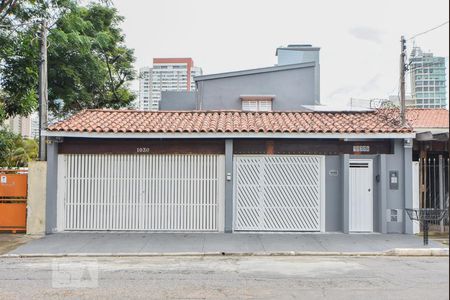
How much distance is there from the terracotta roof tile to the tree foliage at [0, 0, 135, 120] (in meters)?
2.58

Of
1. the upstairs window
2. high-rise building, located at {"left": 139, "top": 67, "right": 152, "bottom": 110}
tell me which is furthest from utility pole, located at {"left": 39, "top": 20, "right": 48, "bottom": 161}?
high-rise building, located at {"left": 139, "top": 67, "right": 152, "bottom": 110}

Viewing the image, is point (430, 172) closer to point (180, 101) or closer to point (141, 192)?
point (141, 192)

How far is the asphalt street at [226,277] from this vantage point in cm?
659

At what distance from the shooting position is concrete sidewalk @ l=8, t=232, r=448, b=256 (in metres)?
10.4

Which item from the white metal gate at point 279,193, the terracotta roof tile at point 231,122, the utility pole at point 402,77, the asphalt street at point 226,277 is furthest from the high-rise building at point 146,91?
the asphalt street at point 226,277

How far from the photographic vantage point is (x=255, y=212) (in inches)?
517

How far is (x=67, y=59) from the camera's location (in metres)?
20.5

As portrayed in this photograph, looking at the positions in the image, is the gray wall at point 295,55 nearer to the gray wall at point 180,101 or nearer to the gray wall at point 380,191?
the gray wall at point 180,101

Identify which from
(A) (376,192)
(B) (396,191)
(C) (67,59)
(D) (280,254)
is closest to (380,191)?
(A) (376,192)

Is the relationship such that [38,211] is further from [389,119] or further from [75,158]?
[389,119]

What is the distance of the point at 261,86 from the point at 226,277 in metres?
15.8

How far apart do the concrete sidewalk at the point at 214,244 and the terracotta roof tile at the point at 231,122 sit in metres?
2.93

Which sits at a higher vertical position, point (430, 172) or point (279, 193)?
point (430, 172)

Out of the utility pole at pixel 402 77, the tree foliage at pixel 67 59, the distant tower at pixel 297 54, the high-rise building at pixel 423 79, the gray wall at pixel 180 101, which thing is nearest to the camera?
the high-rise building at pixel 423 79
